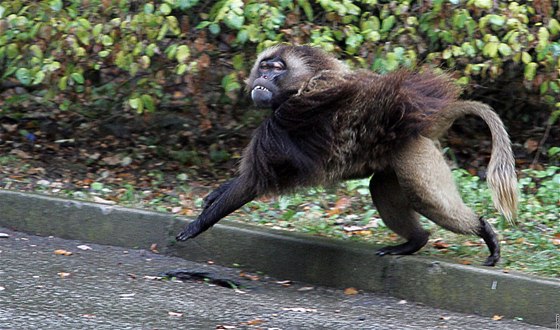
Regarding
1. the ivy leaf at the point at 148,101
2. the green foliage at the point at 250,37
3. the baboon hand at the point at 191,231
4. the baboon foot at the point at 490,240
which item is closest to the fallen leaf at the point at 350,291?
the baboon foot at the point at 490,240

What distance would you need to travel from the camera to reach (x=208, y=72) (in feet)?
23.5

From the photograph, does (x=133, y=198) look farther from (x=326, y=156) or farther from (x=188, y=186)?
(x=326, y=156)

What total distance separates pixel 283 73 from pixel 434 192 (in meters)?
1.13

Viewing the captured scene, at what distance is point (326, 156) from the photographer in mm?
5379

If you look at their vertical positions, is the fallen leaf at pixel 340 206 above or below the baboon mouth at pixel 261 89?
below

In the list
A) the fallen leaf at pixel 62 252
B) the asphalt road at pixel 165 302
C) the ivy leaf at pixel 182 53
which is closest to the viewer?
the asphalt road at pixel 165 302

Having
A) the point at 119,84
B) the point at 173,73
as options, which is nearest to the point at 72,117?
the point at 119,84

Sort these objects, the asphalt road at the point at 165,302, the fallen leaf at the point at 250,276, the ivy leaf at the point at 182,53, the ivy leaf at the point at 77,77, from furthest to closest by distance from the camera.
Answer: the ivy leaf at the point at 77,77 < the ivy leaf at the point at 182,53 < the fallen leaf at the point at 250,276 < the asphalt road at the point at 165,302

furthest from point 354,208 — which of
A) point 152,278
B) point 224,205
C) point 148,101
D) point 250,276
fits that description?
point 152,278

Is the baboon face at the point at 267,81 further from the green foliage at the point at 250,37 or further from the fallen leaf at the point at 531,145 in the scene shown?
the fallen leaf at the point at 531,145

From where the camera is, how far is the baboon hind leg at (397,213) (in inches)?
218

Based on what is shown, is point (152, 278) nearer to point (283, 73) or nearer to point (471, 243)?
point (283, 73)

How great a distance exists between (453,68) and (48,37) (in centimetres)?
301

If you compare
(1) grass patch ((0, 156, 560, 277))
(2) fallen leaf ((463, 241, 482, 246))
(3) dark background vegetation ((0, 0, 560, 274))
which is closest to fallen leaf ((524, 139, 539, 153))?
(3) dark background vegetation ((0, 0, 560, 274))
